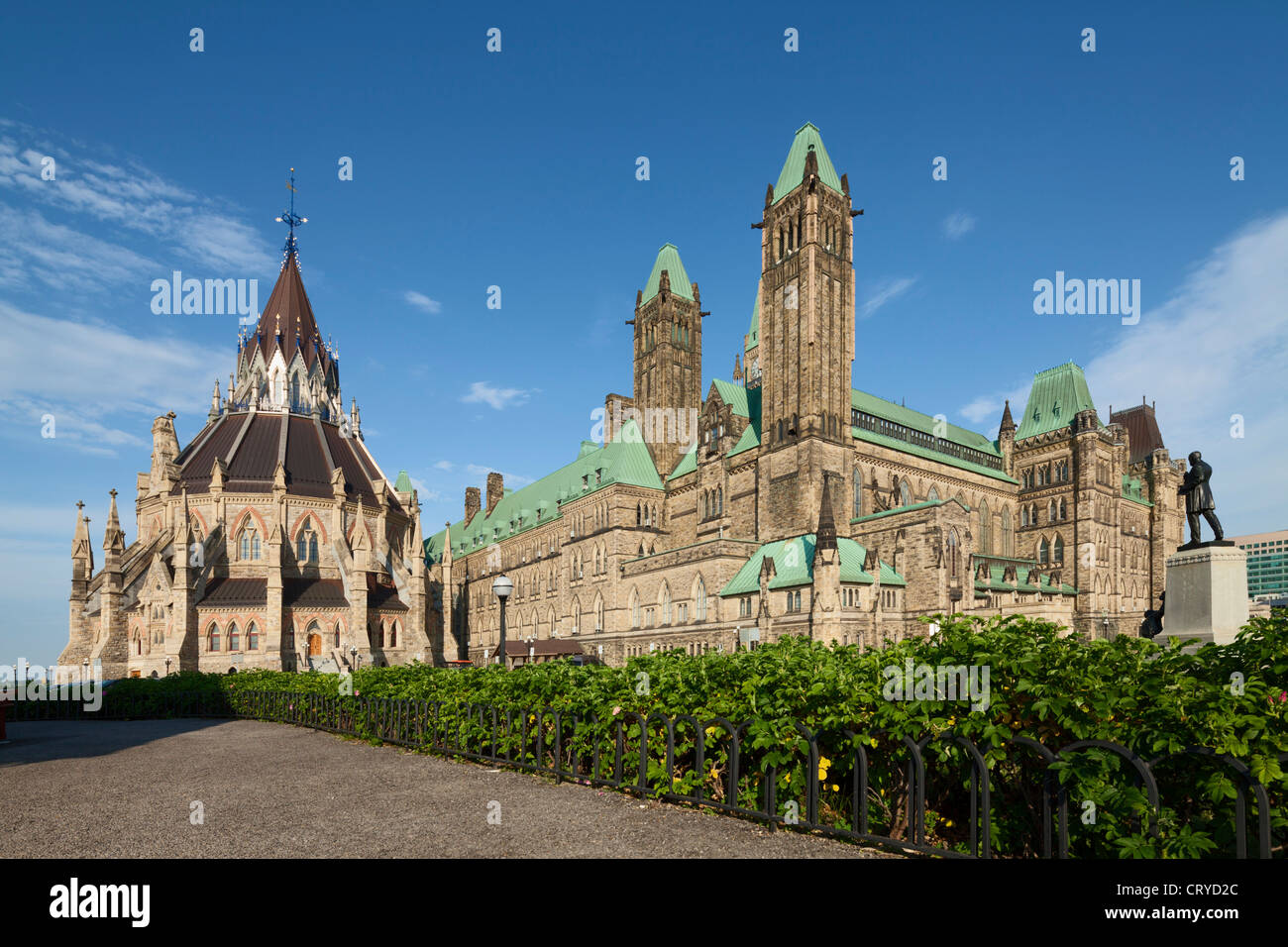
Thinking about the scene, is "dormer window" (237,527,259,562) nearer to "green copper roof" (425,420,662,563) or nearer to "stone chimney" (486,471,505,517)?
"green copper roof" (425,420,662,563)

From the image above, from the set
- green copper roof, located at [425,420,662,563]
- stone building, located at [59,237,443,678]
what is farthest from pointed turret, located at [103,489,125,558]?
green copper roof, located at [425,420,662,563]

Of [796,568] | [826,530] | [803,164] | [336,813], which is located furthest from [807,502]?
[336,813]

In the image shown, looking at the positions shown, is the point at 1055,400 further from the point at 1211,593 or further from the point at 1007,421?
the point at 1211,593

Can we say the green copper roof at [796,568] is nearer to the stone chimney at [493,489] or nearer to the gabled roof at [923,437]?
the gabled roof at [923,437]

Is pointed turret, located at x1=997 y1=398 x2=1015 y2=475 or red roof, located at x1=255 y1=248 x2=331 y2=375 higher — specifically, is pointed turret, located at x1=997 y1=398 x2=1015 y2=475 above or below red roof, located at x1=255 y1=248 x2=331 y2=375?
below

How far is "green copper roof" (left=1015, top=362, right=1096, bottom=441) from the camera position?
69.2 meters

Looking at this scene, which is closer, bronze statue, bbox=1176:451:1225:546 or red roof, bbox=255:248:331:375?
bronze statue, bbox=1176:451:1225:546

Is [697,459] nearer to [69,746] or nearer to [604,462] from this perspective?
[604,462]

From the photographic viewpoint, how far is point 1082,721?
22.9 ft

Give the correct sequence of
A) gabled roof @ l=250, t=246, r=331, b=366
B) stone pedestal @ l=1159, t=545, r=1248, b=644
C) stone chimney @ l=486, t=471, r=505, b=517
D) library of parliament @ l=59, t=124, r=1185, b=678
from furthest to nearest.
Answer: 1. stone chimney @ l=486, t=471, r=505, b=517
2. gabled roof @ l=250, t=246, r=331, b=366
3. library of parliament @ l=59, t=124, r=1185, b=678
4. stone pedestal @ l=1159, t=545, r=1248, b=644

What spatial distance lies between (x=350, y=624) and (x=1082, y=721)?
59963 mm

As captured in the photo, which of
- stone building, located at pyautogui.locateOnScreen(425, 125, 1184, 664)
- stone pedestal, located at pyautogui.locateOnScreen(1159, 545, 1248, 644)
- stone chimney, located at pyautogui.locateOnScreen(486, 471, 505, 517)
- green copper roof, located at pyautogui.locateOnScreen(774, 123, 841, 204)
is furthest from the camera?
stone chimney, located at pyautogui.locateOnScreen(486, 471, 505, 517)

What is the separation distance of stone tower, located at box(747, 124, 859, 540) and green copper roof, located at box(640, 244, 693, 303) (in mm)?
17446
